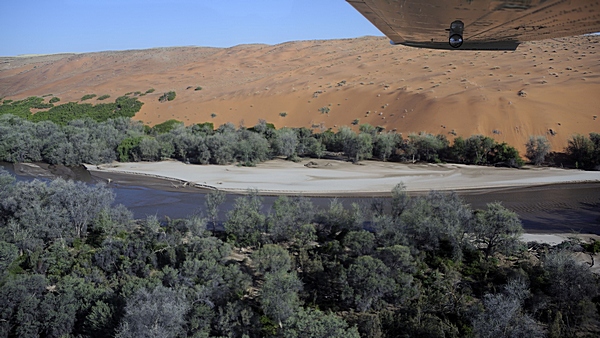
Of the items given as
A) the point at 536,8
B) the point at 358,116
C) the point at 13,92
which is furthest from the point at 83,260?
the point at 13,92

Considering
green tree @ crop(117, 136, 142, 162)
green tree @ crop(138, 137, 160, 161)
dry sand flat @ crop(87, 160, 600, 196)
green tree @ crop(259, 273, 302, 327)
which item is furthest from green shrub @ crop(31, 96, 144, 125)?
green tree @ crop(259, 273, 302, 327)

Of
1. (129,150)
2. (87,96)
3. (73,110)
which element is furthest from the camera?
(87,96)

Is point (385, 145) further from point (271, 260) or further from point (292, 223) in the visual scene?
point (271, 260)

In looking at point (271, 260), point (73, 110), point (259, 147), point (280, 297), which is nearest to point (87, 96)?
point (73, 110)

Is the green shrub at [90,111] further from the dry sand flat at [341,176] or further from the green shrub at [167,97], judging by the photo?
the dry sand flat at [341,176]

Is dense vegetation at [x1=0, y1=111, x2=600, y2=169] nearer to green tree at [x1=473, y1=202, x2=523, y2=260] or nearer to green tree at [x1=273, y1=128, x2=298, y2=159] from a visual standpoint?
green tree at [x1=273, y1=128, x2=298, y2=159]

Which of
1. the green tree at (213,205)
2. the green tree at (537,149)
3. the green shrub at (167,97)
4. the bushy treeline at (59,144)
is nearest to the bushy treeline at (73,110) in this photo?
the green shrub at (167,97)
